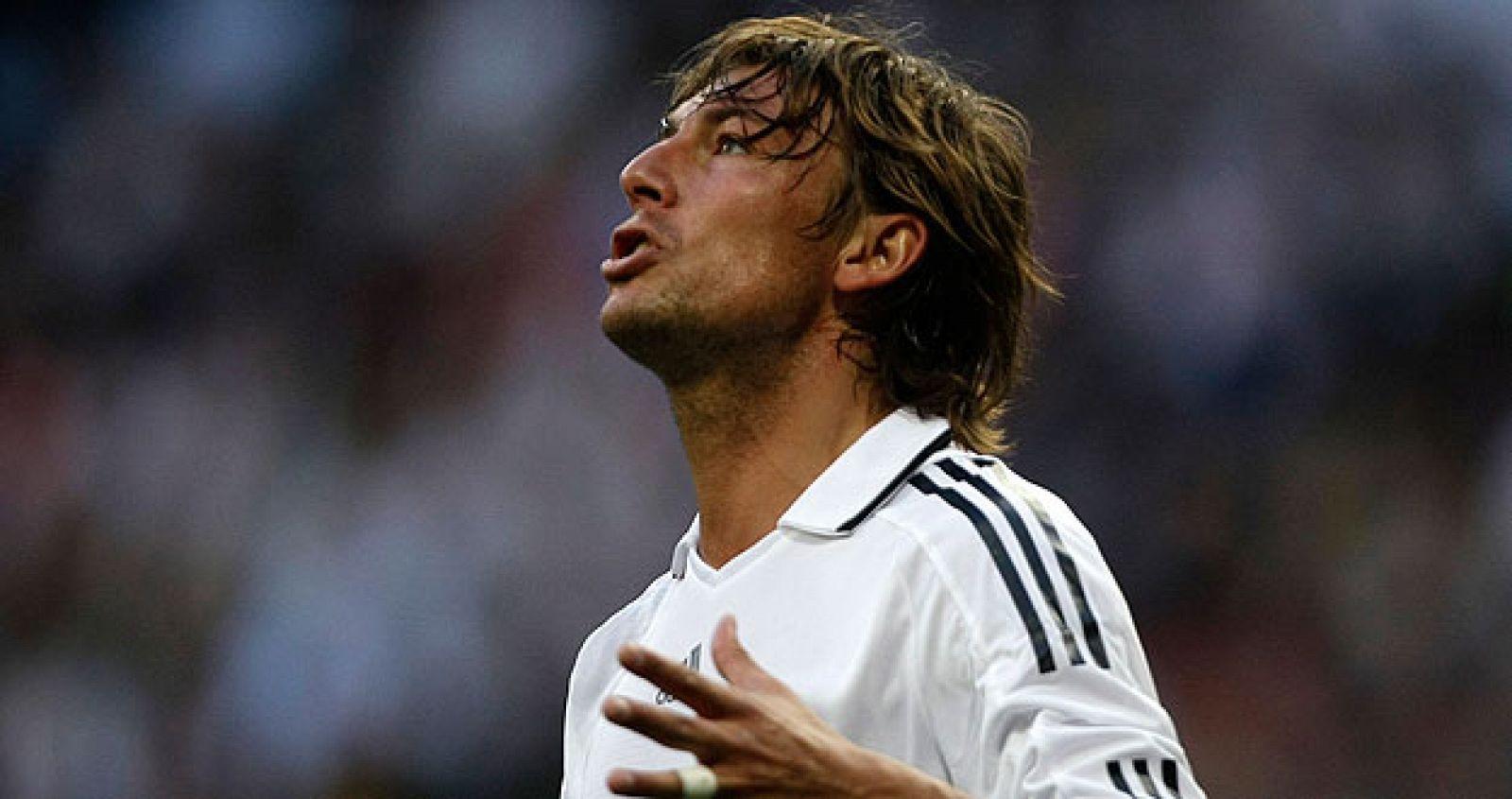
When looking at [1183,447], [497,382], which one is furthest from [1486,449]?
[497,382]

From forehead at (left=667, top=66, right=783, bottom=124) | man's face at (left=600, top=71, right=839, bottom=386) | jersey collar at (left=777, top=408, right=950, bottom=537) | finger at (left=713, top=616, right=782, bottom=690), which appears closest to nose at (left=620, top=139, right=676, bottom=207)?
man's face at (left=600, top=71, right=839, bottom=386)

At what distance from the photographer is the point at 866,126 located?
8.75 ft

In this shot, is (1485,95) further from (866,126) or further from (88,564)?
(88,564)

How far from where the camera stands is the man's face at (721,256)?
2.53 meters

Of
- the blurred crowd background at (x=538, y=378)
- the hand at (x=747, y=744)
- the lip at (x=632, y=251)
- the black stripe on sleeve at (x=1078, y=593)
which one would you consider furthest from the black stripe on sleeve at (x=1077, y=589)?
the blurred crowd background at (x=538, y=378)

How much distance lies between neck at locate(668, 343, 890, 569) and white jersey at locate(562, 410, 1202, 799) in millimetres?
61

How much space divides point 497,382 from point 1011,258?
2793 millimetres

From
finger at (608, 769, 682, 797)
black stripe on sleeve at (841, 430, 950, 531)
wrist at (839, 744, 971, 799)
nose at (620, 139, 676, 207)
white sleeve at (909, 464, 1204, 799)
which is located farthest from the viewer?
nose at (620, 139, 676, 207)

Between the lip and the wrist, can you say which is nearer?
the wrist

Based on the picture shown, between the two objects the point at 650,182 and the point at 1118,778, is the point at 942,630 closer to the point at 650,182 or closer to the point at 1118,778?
the point at 1118,778

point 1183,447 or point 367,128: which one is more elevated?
point 367,128

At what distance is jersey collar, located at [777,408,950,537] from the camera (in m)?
2.28

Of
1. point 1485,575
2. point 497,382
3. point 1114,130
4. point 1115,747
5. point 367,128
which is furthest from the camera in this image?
point 367,128

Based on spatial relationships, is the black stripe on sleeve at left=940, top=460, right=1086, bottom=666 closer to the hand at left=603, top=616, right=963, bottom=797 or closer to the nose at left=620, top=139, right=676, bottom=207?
the hand at left=603, top=616, right=963, bottom=797
